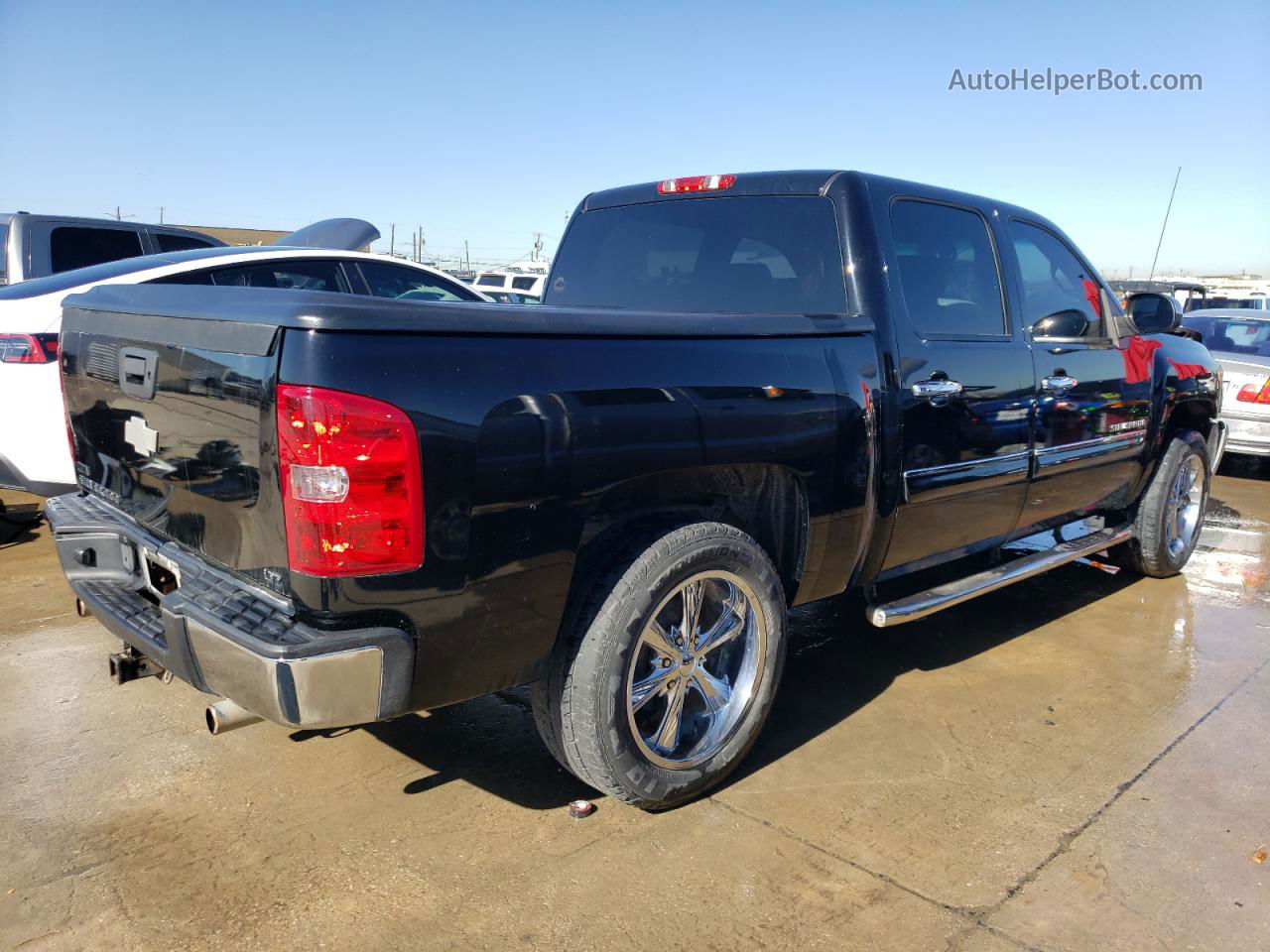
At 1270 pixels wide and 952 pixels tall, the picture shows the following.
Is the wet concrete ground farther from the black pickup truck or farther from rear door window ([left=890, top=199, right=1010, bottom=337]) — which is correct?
rear door window ([left=890, top=199, right=1010, bottom=337])

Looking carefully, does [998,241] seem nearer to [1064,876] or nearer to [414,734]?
[1064,876]

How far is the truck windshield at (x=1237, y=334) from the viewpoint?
31.8 ft

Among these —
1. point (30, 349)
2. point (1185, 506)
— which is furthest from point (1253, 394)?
point (30, 349)

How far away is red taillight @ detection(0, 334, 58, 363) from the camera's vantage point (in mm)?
4570

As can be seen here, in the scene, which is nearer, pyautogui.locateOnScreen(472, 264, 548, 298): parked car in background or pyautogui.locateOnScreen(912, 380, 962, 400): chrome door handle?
pyautogui.locateOnScreen(912, 380, 962, 400): chrome door handle

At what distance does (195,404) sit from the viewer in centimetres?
237

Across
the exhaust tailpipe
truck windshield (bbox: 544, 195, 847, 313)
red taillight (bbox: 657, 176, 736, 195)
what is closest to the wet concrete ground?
the exhaust tailpipe

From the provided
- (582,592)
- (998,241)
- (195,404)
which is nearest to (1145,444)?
(998,241)

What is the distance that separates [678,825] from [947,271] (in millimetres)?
2354

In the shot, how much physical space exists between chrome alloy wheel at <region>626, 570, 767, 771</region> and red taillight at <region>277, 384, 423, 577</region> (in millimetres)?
850

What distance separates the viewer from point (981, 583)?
3844 millimetres

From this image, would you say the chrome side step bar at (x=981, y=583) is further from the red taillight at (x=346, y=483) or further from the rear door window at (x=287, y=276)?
the rear door window at (x=287, y=276)

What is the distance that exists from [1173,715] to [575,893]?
8.37 feet

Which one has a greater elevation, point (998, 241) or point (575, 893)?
point (998, 241)
